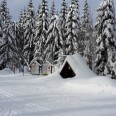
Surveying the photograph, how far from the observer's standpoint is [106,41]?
133 feet

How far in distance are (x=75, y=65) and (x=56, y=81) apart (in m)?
3.27

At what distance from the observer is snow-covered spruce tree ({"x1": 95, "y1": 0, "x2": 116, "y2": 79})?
4019 cm

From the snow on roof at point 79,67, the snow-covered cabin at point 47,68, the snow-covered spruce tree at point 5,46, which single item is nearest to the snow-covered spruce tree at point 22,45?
the snow-covered spruce tree at point 5,46

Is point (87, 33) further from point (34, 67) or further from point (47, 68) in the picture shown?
point (34, 67)

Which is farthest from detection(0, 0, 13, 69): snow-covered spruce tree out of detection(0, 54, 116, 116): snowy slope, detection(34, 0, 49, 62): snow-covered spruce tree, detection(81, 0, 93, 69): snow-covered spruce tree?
detection(0, 54, 116, 116): snowy slope

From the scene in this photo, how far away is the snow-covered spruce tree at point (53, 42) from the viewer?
55.5m

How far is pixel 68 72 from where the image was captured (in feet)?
128

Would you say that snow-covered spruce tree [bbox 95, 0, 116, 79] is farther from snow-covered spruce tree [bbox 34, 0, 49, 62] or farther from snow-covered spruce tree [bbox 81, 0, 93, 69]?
snow-covered spruce tree [bbox 34, 0, 49, 62]

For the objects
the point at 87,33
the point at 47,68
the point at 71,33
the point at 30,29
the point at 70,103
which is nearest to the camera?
the point at 70,103

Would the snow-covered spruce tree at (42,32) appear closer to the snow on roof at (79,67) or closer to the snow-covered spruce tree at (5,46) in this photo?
the snow-covered spruce tree at (5,46)

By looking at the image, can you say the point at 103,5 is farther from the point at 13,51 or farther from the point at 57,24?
the point at 13,51

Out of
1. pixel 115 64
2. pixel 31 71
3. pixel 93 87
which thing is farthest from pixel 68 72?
pixel 31 71

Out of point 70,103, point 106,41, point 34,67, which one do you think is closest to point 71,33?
point 34,67

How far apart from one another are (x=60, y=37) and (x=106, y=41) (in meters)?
16.2
